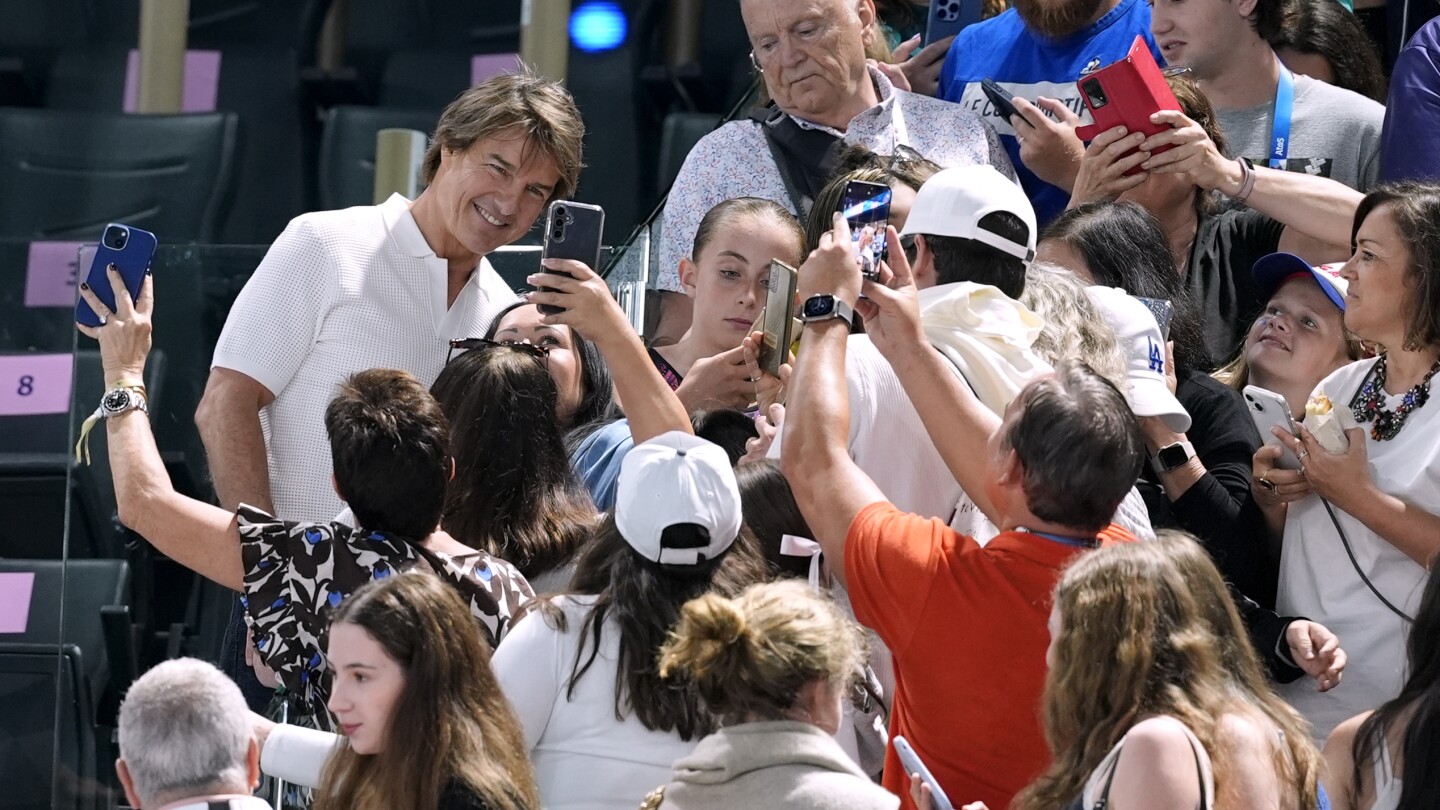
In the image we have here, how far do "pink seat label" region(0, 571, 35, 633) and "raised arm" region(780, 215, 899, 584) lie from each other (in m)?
2.25

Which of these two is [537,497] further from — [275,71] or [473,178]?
[275,71]

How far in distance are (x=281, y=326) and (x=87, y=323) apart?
0.37 meters

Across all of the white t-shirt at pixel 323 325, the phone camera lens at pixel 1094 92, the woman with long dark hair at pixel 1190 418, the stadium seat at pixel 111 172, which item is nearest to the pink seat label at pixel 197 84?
the stadium seat at pixel 111 172

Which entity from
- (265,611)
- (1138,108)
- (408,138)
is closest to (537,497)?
(265,611)

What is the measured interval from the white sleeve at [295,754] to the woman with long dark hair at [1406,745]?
1.49 metres

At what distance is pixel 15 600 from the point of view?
13.9ft

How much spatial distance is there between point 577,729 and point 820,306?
2.40 ft

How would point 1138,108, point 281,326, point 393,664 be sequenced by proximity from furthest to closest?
point 1138,108, point 281,326, point 393,664

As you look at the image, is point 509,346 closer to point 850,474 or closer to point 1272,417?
point 850,474

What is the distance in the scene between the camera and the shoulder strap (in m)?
4.29

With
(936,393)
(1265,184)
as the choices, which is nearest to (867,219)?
(936,393)

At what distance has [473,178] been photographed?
3631 mm

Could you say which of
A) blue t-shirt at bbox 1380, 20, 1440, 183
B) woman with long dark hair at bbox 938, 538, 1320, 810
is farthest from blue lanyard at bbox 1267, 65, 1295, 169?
woman with long dark hair at bbox 938, 538, 1320, 810

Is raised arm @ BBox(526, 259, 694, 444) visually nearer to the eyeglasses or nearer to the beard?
the eyeglasses
